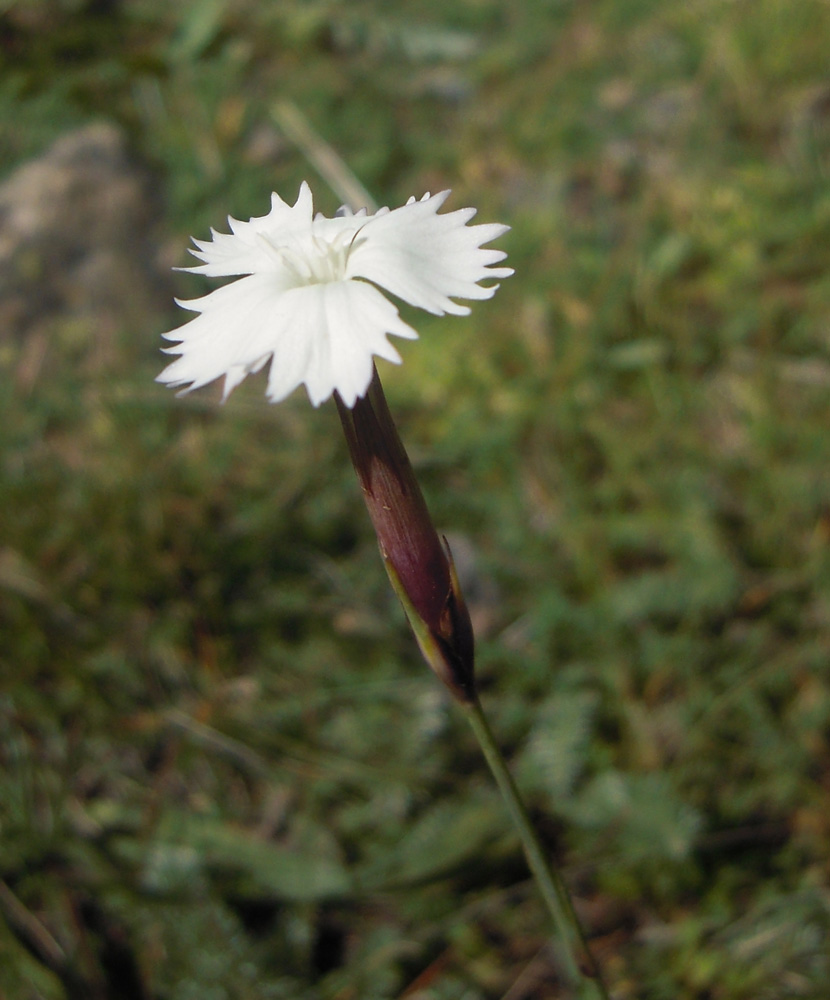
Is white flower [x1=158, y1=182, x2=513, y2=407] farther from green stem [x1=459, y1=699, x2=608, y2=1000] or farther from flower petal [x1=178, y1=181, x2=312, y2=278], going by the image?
green stem [x1=459, y1=699, x2=608, y2=1000]

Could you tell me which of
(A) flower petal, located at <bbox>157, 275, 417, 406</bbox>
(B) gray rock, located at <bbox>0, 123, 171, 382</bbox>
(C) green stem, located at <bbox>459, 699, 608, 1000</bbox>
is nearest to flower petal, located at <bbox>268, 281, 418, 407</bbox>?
(A) flower petal, located at <bbox>157, 275, 417, 406</bbox>

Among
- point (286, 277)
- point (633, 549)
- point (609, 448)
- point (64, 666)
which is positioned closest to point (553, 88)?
point (609, 448)

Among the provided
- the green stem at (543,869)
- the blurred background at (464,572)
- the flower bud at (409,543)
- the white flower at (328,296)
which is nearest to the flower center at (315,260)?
the white flower at (328,296)

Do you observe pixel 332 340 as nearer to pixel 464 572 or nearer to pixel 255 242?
pixel 255 242

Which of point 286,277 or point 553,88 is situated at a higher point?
point 553,88

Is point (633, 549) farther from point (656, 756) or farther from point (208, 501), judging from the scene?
point (208, 501)

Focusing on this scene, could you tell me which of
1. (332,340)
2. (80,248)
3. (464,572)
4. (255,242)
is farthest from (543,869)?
(80,248)
